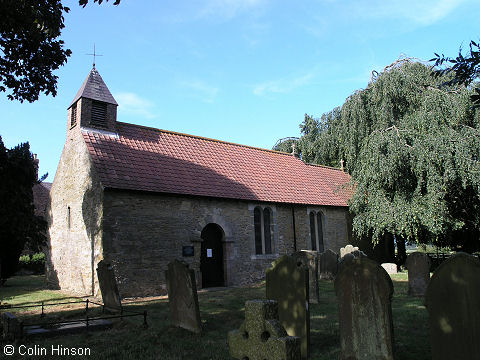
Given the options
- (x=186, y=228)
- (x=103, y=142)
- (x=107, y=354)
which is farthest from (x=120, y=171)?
(x=107, y=354)

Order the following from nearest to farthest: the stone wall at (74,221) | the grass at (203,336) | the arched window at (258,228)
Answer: the grass at (203,336) < the stone wall at (74,221) < the arched window at (258,228)

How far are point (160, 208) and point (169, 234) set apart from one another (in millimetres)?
1081

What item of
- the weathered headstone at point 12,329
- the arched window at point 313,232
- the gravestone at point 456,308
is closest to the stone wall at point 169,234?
the arched window at point 313,232

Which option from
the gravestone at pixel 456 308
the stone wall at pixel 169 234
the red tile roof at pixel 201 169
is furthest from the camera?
the red tile roof at pixel 201 169

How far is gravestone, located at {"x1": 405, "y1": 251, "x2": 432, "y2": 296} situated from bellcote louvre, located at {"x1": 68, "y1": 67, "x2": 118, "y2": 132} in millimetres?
12850

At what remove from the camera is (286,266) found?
6.77m

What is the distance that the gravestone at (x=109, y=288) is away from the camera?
909 centimetres

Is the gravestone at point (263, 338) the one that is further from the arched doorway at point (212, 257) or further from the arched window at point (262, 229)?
the arched window at point (262, 229)

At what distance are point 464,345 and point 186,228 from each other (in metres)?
11.6

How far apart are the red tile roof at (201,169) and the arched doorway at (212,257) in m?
1.65

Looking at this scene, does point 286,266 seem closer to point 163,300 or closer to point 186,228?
point 163,300

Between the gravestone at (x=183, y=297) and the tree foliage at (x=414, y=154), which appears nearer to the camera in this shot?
the gravestone at (x=183, y=297)

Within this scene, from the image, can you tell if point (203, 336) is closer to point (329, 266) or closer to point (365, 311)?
point (365, 311)

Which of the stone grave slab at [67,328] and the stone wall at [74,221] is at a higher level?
the stone wall at [74,221]
